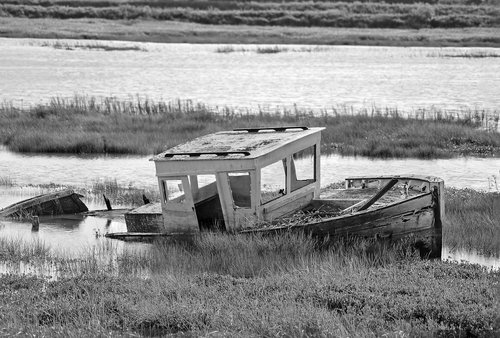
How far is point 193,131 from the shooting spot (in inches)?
1094

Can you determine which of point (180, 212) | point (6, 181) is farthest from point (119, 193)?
point (180, 212)

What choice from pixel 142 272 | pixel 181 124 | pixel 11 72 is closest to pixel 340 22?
pixel 11 72

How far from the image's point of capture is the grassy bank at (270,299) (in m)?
8.98

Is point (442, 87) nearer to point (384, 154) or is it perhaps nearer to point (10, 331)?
point (384, 154)

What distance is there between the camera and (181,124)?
94.3 ft

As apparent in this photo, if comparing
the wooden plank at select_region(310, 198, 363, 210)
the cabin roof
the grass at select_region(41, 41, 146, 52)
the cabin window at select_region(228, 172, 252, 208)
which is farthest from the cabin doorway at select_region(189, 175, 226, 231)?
the grass at select_region(41, 41, 146, 52)

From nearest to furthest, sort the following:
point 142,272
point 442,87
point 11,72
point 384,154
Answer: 1. point 142,272
2. point 384,154
3. point 442,87
4. point 11,72

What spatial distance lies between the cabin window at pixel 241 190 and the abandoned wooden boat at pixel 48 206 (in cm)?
387

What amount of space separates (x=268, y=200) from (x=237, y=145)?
40.1 inches

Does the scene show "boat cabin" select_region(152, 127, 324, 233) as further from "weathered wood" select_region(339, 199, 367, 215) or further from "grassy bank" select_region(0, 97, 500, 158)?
Result: "grassy bank" select_region(0, 97, 500, 158)

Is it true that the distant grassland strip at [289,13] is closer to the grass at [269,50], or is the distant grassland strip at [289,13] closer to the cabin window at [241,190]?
the grass at [269,50]

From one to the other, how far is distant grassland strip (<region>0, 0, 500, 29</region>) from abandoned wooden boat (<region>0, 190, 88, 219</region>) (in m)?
83.0

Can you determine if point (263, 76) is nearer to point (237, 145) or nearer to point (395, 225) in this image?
point (237, 145)

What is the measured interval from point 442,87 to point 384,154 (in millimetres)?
22400
